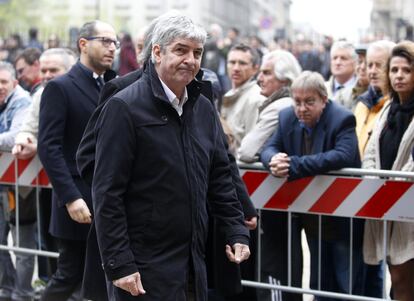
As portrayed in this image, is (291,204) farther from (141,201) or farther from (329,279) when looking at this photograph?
(141,201)

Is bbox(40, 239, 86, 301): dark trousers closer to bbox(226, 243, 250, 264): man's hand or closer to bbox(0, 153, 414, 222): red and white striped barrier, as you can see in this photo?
bbox(0, 153, 414, 222): red and white striped barrier

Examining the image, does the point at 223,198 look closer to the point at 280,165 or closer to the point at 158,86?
the point at 158,86

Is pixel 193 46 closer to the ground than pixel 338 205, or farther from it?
farther from it

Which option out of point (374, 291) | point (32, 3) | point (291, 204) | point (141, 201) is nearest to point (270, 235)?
point (291, 204)

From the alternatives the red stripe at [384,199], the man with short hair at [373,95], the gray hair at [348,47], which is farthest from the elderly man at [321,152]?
the gray hair at [348,47]

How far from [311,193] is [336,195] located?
0.17 metres

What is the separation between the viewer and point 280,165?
5.86 metres

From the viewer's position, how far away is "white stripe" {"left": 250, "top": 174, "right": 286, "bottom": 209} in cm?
600

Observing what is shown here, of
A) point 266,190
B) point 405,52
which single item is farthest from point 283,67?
point 266,190

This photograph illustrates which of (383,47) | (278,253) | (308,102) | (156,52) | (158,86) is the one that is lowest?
(278,253)

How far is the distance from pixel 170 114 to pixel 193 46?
33cm

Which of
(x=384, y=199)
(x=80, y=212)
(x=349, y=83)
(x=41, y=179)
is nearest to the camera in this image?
(x=80, y=212)

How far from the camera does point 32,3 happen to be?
8706 centimetres

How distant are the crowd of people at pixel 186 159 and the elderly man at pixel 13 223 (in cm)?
1
